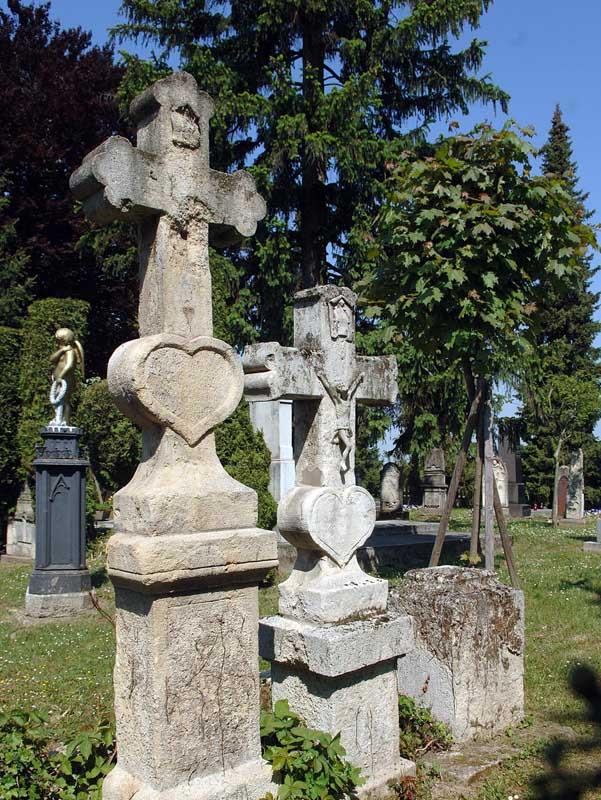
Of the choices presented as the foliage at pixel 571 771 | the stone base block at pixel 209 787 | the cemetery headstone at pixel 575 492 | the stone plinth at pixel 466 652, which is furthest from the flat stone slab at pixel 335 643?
the cemetery headstone at pixel 575 492

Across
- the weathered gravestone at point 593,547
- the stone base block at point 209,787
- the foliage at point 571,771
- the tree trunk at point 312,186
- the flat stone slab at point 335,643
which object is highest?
the tree trunk at point 312,186

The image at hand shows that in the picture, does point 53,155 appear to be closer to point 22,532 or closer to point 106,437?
point 106,437

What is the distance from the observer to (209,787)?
9.59 ft

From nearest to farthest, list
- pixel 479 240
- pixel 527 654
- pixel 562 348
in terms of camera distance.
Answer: pixel 527 654, pixel 479 240, pixel 562 348

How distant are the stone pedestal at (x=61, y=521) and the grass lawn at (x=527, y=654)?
0.44m

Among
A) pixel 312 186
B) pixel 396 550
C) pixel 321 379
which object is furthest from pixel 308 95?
pixel 321 379

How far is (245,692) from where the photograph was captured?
3.11m

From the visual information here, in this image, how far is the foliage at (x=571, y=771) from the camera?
12.8 ft

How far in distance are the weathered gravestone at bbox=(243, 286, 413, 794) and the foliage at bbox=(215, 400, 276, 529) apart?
6.68 meters

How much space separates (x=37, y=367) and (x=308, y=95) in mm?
7581

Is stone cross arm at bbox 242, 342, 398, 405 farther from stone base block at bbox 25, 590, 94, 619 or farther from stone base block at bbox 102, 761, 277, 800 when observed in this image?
stone base block at bbox 25, 590, 94, 619

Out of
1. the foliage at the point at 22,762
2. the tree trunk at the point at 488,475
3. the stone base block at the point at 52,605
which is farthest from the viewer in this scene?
the stone base block at the point at 52,605

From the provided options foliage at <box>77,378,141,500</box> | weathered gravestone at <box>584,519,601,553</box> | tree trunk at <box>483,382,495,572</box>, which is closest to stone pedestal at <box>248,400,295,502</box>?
foliage at <box>77,378,141,500</box>

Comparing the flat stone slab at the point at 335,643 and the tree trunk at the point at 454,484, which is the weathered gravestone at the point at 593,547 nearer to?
the tree trunk at the point at 454,484
